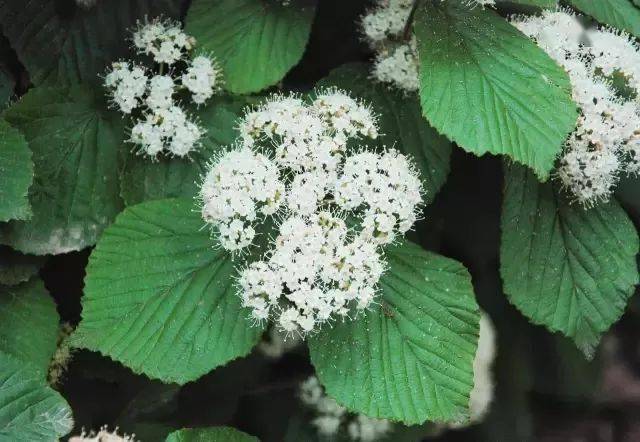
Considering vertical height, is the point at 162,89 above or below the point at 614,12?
below

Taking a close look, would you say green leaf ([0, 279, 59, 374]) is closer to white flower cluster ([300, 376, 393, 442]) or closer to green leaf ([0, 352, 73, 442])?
green leaf ([0, 352, 73, 442])

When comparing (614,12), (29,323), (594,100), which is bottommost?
(29,323)

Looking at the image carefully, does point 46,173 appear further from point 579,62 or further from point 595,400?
point 595,400

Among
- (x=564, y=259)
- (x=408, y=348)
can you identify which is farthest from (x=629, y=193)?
(x=408, y=348)

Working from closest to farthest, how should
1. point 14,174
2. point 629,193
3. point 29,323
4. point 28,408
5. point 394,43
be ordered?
point 28,408 < point 14,174 < point 29,323 < point 394,43 < point 629,193

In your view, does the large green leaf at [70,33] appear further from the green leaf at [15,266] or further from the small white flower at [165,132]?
the green leaf at [15,266]

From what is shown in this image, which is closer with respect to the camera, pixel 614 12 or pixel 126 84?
pixel 126 84

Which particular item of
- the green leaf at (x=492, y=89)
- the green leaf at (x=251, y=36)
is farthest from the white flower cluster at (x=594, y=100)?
the green leaf at (x=251, y=36)

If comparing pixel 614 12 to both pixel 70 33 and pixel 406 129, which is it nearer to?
pixel 406 129
